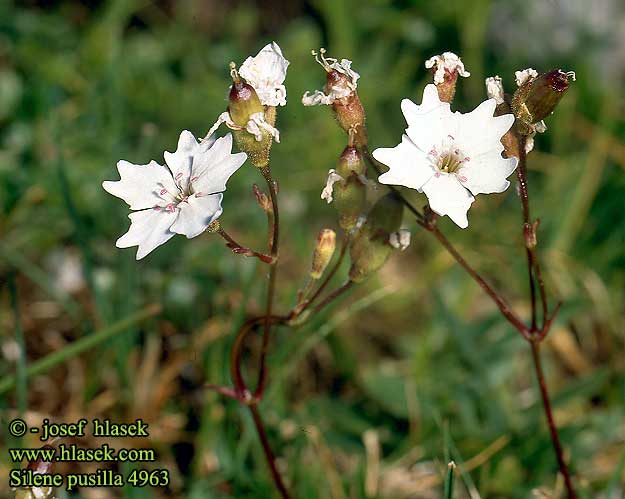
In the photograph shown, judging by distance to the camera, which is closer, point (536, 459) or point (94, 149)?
point (536, 459)

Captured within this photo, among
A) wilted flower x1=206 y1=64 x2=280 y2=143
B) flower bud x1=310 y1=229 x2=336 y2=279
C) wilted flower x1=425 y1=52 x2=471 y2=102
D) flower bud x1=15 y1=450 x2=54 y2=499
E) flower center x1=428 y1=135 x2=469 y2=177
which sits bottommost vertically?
flower bud x1=15 y1=450 x2=54 y2=499

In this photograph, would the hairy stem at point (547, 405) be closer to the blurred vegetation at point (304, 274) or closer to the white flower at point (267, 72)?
the blurred vegetation at point (304, 274)

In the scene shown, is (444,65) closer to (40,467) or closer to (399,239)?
(399,239)

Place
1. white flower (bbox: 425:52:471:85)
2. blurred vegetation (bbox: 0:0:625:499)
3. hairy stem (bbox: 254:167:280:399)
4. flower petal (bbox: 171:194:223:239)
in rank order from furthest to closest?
1. blurred vegetation (bbox: 0:0:625:499)
2. white flower (bbox: 425:52:471:85)
3. hairy stem (bbox: 254:167:280:399)
4. flower petal (bbox: 171:194:223:239)

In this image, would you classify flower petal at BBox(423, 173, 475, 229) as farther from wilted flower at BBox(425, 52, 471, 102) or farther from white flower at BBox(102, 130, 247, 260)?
white flower at BBox(102, 130, 247, 260)

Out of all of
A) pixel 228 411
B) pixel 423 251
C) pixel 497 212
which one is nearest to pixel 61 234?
pixel 228 411

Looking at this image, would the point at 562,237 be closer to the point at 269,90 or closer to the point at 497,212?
the point at 497,212

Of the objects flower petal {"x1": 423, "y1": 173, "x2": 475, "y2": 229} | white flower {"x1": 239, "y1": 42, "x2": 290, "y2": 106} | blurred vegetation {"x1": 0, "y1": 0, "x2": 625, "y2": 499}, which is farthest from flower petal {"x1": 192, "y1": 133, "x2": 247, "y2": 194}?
blurred vegetation {"x1": 0, "y1": 0, "x2": 625, "y2": 499}
